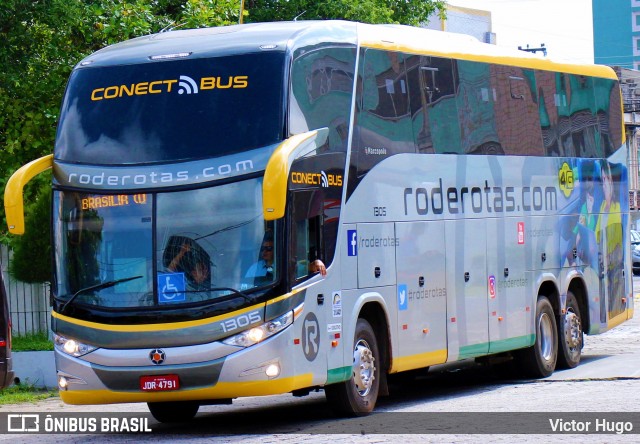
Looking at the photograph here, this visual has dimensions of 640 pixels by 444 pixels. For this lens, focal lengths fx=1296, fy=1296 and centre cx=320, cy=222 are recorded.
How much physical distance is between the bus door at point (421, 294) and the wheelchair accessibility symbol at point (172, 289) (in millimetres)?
3118

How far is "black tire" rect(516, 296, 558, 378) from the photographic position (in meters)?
17.7

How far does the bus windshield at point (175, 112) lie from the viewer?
12.4 metres

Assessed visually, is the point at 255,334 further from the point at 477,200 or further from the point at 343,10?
the point at 343,10

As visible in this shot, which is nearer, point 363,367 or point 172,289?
point 172,289

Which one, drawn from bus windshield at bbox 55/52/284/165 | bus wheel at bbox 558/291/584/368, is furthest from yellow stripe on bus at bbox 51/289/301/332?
bus wheel at bbox 558/291/584/368

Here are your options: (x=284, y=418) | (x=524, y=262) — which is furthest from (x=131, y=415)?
(x=524, y=262)

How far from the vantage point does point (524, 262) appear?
17453mm

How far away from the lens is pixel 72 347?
12.5m

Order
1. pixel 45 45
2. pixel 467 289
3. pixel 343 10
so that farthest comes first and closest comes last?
pixel 343 10
pixel 45 45
pixel 467 289

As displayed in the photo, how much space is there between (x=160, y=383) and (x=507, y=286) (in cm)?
633

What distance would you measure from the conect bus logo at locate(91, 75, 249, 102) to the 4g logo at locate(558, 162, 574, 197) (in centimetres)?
739

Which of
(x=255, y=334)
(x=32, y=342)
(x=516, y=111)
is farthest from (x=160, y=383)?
(x=32, y=342)

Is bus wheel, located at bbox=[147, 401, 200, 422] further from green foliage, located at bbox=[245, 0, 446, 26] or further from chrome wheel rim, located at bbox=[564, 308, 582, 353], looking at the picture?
green foliage, located at bbox=[245, 0, 446, 26]

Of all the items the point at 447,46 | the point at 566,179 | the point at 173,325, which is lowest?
the point at 173,325
